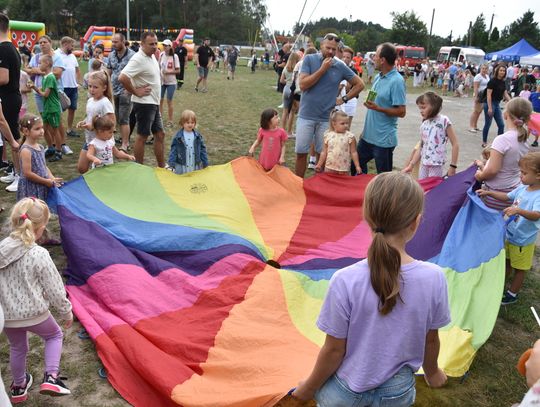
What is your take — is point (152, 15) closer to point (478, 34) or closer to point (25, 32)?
point (478, 34)

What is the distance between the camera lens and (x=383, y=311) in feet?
4.92

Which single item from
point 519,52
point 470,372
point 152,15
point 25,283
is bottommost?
point 470,372

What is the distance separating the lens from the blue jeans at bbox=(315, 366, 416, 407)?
1.60 meters

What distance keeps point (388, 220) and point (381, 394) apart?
0.61 metres

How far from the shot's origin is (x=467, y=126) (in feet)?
39.5

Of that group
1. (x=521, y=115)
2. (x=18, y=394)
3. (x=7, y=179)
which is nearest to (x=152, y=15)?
(x=7, y=179)

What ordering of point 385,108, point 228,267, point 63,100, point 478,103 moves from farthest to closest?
point 478,103 < point 63,100 < point 385,108 < point 228,267

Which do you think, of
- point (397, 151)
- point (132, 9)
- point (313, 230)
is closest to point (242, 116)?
point (397, 151)

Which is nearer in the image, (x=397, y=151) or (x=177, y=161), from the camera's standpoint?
(x=177, y=161)

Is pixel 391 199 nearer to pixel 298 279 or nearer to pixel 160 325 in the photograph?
pixel 160 325

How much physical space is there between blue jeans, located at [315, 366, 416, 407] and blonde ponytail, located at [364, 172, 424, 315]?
0.30m

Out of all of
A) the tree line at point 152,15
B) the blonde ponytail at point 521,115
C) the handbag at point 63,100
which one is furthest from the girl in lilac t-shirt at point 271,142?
the tree line at point 152,15

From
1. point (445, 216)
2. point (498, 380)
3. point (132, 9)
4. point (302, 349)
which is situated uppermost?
point (132, 9)

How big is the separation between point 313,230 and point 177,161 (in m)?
1.80
